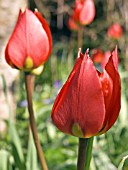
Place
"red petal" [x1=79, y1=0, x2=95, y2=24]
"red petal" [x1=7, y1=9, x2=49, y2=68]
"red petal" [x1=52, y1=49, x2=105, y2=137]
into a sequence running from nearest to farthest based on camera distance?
"red petal" [x1=52, y1=49, x2=105, y2=137]
"red petal" [x1=7, y1=9, x2=49, y2=68]
"red petal" [x1=79, y1=0, x2=95, y2=24]

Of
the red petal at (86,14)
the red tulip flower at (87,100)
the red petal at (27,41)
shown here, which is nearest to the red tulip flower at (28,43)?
the red petal at (27,41)

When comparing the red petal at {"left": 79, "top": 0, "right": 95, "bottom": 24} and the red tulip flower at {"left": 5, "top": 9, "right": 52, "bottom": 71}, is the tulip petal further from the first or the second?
the red petal at {"left": 79, "top": 0, "right": 95, "bottom": 24}

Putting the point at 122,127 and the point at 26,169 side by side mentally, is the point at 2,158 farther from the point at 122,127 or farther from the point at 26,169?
the point at 122,127

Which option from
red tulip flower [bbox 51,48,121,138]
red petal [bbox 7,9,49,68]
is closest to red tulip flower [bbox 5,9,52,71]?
red petal [bbox 7,9,49,68]

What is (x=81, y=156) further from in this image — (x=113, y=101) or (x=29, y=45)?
(x=29, y=45)

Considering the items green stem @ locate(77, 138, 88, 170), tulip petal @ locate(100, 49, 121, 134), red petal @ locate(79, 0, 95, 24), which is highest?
red petal @ locate(79, 0, 95, 24)

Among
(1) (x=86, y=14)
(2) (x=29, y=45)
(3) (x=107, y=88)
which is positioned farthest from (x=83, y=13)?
(3) (x=107, y=88)

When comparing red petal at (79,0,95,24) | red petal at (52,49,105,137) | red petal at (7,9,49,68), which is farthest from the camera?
red petal at (79,0,95,24)

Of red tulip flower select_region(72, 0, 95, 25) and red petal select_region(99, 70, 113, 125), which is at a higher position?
red tulip flower select_region(72, 0, 95, 25)

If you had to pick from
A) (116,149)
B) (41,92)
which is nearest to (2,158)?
(116,149)
